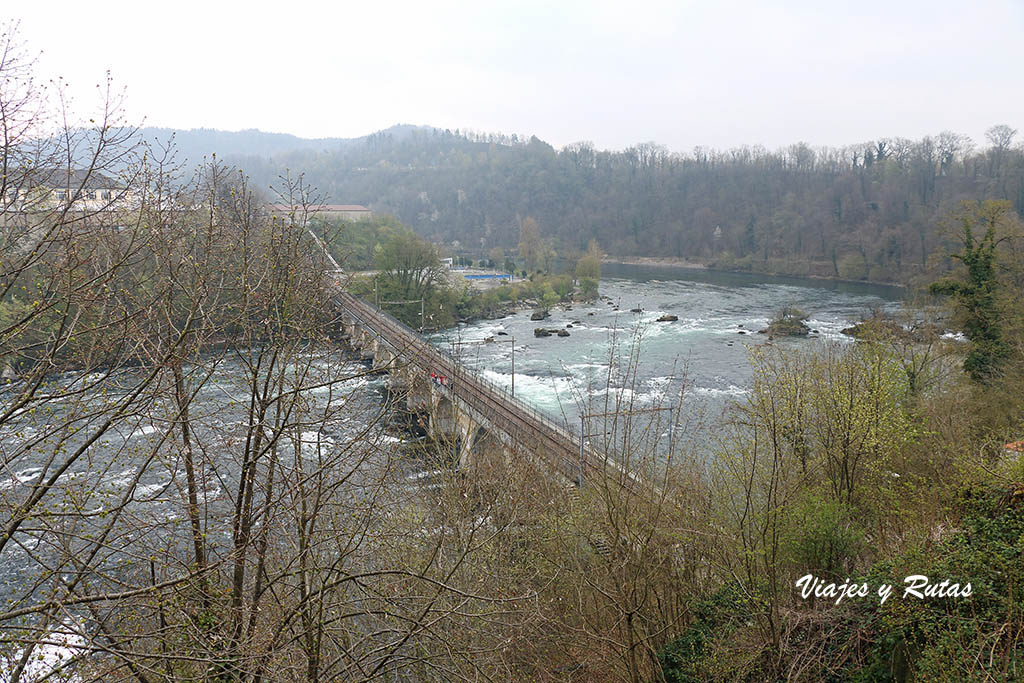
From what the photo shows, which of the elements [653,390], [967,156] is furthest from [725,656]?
[967,156]

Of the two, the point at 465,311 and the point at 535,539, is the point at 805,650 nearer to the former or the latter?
the point at 535,539

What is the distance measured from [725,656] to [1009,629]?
350 centimetres

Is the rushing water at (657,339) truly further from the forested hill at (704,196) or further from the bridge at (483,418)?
the forested hill at (704,196)

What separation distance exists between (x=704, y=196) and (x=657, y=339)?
262 feet

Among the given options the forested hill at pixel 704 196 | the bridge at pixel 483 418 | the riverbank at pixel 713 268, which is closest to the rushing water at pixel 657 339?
the bridge at pixel 483 418

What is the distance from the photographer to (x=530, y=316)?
180 feet

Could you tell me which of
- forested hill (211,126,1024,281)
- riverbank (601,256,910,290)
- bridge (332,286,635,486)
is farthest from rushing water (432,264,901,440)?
forested hill (211,126,1024,281)

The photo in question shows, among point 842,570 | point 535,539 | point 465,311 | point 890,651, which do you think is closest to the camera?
point 890,651

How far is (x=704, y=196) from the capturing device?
112875 millimetres

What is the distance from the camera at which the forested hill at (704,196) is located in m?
78.6

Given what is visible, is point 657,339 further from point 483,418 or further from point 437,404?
point 437,404

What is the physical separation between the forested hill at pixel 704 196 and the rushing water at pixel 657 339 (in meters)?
14.7

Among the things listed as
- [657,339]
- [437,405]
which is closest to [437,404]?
[437,405]

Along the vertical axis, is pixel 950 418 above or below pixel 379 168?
below
